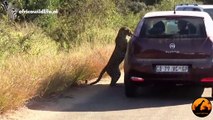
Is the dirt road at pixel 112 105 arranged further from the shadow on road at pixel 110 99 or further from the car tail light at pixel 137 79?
the car tail light at pixel 137 79

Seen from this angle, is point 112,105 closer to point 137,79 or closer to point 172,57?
point 137,79

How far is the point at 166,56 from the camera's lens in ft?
31.8

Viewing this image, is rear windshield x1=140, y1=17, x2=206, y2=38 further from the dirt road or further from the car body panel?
the dirt road

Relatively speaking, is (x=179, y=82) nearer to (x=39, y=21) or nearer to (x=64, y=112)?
(x=64, y=112)

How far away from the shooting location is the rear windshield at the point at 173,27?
989cm

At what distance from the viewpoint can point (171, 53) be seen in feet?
31.7

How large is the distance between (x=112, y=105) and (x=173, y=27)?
73.7 inches

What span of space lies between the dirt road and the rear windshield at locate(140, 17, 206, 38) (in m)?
1.23

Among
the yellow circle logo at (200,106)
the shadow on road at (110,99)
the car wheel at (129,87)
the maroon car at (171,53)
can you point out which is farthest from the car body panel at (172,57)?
the yellow circle logo at (200,106)

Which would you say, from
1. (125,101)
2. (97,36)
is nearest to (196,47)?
(125,101)

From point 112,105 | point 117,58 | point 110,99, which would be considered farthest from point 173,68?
point 117,58

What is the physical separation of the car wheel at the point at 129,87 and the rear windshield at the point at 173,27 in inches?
33.8

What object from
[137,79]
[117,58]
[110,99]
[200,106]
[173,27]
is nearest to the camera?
[200,106]

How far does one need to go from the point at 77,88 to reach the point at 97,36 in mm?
6119
